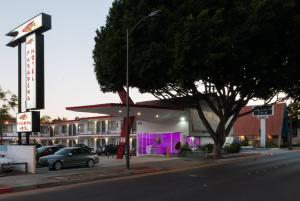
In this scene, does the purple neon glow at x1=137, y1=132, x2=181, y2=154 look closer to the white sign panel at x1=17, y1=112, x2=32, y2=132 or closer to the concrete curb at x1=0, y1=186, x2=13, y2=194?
the white sign panel at x1=17, y1=112, x2=32, y2=132

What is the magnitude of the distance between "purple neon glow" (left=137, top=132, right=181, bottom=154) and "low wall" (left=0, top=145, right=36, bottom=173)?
818 inches

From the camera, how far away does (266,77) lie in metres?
33.2

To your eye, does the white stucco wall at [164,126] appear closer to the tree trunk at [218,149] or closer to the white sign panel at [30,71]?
the tree trunk at [218,149]

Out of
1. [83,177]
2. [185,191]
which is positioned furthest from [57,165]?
[185,191]

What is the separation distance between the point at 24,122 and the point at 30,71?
116 inches

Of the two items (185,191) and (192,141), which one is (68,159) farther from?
(192,141)

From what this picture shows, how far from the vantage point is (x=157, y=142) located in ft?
154

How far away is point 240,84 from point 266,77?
2.02 metres

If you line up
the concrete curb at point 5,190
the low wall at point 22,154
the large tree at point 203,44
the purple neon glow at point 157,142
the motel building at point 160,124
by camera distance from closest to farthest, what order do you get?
the concrete curb at point 5,190
the low wall at point 22,154
the large tree at point 203,44
the motel building at point 160,124
the purple neon glow at point 157,142

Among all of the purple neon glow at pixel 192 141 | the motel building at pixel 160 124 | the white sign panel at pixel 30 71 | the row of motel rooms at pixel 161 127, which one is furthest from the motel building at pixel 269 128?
the white sign panel at pixel 30 71

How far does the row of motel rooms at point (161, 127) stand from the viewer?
4406 centimetres

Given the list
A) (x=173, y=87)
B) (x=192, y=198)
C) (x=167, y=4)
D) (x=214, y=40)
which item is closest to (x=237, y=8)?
(x=214, y=40)

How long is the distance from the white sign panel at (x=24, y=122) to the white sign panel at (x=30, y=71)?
515 millimetres

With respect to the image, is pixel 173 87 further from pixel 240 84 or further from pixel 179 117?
pixel 179 117
